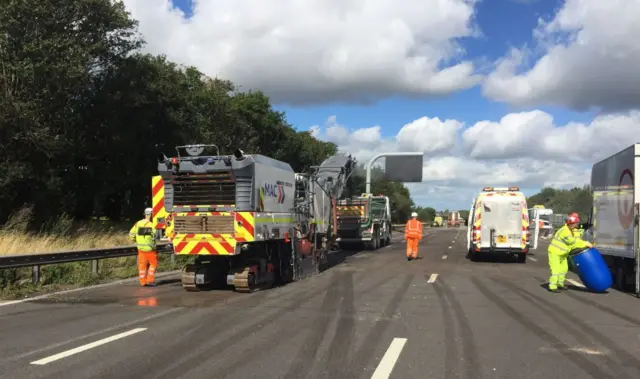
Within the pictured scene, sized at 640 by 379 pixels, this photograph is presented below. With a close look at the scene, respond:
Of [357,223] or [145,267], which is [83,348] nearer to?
[145,267]

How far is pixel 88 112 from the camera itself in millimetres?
28219

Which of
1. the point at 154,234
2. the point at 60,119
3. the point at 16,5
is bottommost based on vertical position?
the point at 154,234

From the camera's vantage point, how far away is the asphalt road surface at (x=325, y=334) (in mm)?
5938

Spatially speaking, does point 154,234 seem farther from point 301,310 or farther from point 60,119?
point 60,119

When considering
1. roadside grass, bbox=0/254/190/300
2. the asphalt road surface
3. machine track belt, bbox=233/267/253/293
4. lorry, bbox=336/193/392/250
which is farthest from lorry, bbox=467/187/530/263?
machine track belt, bbox=233/267/253/293

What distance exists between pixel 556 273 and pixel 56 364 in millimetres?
9872

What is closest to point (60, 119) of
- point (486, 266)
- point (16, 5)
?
point (16, 5)

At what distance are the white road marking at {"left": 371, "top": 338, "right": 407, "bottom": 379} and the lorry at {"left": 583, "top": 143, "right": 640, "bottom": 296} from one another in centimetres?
672

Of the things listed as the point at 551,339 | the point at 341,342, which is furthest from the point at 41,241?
the point at 551,339

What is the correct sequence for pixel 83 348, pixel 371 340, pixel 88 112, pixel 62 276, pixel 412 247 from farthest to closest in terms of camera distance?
1. pixel 88 112
2. pixel 412 247
3. pixel 62 276
4. pixel 371 340
5. pixel 83 348

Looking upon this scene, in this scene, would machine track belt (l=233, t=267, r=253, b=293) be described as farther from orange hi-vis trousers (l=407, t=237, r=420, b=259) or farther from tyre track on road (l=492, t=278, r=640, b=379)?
orange hi-vis trousers (l=407, t=237, r=420, b=259)

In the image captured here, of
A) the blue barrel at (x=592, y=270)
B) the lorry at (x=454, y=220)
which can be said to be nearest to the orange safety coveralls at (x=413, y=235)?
the blue barrel at (x=592, y=270)

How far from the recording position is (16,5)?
2261cm

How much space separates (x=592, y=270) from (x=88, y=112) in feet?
80.5
